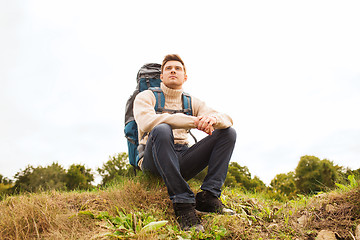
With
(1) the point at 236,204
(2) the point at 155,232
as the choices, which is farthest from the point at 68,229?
(1) the point at 236,204

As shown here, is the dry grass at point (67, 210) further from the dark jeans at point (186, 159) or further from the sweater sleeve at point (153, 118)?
the sweater sleeve at point (153, 118)

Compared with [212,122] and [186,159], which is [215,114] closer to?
[212,122]

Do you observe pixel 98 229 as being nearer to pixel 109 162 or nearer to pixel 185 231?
pixel 185 231

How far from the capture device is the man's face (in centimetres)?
430

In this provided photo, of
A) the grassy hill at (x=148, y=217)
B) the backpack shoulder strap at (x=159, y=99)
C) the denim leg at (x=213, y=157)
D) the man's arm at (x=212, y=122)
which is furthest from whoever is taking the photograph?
the backpack shoulder strap at (x=159, y=99)

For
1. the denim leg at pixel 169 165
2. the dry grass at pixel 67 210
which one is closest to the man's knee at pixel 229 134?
the denim leg at pixel 169 165

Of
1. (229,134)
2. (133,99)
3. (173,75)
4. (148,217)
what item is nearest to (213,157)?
(229,134)

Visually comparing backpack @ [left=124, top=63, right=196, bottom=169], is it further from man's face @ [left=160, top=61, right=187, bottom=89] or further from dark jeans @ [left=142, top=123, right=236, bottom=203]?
dark jeans @ [left=142, top=123, right=236, bottom=203]

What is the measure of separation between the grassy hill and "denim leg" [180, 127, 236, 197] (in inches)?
16.9

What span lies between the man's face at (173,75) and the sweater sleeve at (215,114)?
394 mm

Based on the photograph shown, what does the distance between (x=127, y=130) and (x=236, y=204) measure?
2.05 meters

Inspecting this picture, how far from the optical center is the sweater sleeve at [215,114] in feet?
12.5

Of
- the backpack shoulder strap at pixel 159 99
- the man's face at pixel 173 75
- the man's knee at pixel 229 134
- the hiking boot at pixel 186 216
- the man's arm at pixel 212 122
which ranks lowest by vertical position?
the hiking boot at pixel 186 216

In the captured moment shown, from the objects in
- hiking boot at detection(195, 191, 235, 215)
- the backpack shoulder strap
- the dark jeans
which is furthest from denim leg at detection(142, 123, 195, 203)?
the backpack shoulder strap
